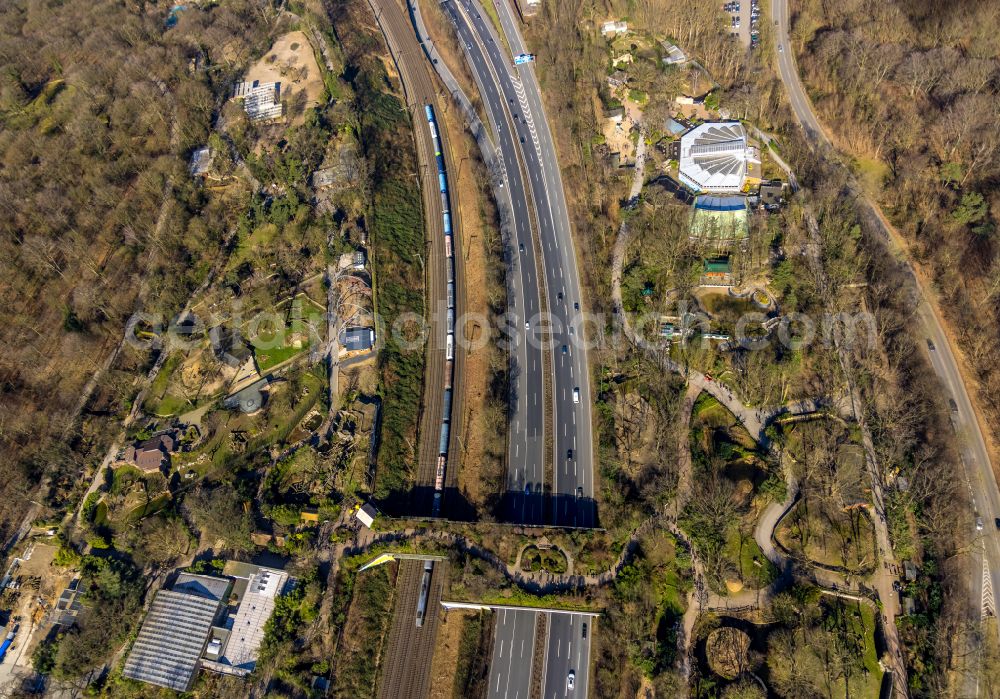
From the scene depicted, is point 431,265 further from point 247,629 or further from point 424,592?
point 247,629

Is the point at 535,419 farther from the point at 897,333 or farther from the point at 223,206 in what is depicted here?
the point at 223,206

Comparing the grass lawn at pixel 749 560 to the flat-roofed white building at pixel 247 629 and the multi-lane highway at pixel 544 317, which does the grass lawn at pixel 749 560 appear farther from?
the flat-roofed white building at pixel 247 629

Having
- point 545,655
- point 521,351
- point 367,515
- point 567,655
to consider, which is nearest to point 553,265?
point 521,351

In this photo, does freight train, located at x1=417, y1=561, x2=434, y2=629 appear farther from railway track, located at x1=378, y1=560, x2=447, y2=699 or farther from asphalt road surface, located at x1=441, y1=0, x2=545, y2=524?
A: asphalt road surface, located at x1=441, y1=0, x2=545, y2=524

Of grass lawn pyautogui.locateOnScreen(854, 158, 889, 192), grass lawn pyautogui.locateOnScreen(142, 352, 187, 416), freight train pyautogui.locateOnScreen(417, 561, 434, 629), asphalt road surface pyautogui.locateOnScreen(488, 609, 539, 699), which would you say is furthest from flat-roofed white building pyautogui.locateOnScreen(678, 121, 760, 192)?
grass lawn pyautogui.locateOnScreen(142, 352, 187, 416)

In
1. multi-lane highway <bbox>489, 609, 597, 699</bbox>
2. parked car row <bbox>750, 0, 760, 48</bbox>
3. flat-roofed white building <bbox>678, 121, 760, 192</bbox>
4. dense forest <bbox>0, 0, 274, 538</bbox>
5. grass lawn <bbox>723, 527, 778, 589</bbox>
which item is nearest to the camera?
multi-lane highway <bbox>489, 609, 597, 699</bbox>

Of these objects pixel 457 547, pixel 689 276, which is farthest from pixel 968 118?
pixel 457 547

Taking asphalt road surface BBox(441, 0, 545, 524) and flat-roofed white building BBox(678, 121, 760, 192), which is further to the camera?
flat-roofed white building BBox(678, 121, 760, 192)
